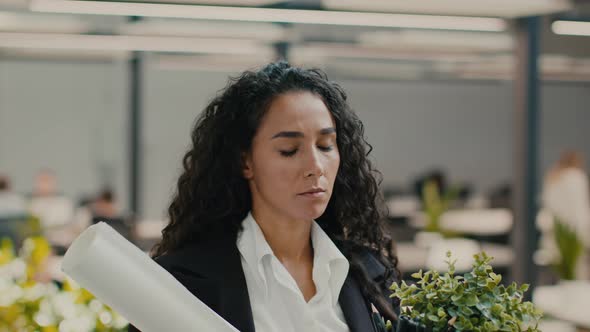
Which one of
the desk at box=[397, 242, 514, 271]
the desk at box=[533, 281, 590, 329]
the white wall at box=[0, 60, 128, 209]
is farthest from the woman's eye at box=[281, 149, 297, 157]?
the white wall at box=[0, 60, 128, 209]

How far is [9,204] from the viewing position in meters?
7.62

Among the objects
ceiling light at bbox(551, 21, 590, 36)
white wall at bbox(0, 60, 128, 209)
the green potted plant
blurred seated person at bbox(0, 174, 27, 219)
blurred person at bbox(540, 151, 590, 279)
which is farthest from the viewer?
white wall at bbox(0, 60, 128, 209)

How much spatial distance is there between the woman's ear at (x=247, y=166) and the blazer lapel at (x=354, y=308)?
0.24 m

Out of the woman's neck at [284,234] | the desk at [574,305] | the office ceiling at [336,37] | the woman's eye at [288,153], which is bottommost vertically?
the desk at [574,305]

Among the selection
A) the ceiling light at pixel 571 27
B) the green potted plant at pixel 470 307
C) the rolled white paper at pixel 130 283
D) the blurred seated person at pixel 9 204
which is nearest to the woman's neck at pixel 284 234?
the green potted plant at pixel 470 307

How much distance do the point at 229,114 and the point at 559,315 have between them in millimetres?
3472

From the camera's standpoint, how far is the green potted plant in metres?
1.02

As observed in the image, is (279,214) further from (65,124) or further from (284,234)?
(65,124)

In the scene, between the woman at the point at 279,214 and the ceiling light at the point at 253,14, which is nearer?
the woman at the point at 279,214

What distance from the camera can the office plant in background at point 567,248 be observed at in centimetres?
544

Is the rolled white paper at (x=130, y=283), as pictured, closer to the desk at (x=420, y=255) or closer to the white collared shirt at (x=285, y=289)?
the white collared shirt at (x=285, y=289)

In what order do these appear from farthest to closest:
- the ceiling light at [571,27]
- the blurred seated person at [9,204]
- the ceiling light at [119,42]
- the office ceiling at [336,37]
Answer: the blurred seated person at [9,204] → the ceiling light at [119,42] → the ceiling light at [571,27] → the office ceiling at [336,37]

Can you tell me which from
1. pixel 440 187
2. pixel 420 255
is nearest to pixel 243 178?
pixel 420 255

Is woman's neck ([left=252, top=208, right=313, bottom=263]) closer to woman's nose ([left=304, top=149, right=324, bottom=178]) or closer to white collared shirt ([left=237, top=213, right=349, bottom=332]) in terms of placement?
white collared shirt ([left=237, top=213, right=349, bottom=332])
